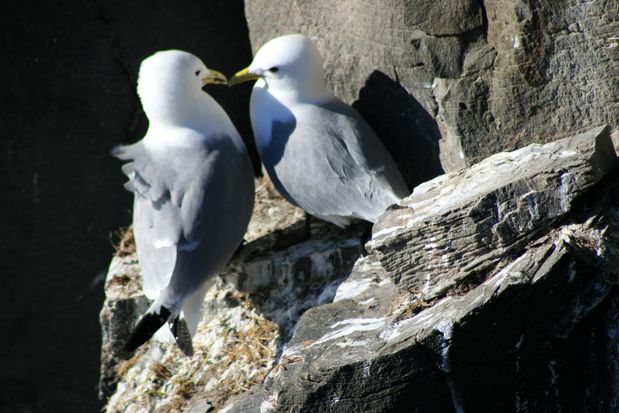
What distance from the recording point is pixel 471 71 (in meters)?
3.35

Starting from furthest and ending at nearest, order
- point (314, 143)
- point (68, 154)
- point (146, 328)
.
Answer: point (68, 154) → point (314, 143) → point (146, 328)

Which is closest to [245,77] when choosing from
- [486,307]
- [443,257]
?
[443,257]

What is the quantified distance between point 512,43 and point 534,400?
1.17m

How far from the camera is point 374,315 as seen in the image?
9.62 ft

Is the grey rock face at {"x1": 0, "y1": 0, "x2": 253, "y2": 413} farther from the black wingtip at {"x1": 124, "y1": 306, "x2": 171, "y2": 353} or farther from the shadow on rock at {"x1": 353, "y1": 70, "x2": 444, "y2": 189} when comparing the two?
the black wingtip at {"x1": 124, "y1": 306, "x2": 171, "y2": 353}

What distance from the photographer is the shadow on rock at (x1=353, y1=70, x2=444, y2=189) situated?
144 inches

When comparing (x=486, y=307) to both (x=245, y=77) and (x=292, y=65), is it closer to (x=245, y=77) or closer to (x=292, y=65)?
(x=292, y=65)

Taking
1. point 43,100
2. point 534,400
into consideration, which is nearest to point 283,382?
point 534,400

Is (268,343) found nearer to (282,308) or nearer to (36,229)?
(282,308)

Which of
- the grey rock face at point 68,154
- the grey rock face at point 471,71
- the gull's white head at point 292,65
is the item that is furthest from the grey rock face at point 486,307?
the grey rock face at point 68,154

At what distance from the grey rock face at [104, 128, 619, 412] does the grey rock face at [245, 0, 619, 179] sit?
0.97ft

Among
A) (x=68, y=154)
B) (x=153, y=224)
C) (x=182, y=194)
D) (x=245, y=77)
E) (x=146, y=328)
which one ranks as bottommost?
(x=146, y=328)

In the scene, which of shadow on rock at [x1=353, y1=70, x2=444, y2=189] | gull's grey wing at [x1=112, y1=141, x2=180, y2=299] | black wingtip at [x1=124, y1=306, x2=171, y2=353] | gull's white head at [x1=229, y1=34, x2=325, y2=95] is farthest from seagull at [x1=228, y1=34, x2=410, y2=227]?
black wingtip at [x1=124, y1=306, x2=171, y2=353]

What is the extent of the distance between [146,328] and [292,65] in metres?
1.16
